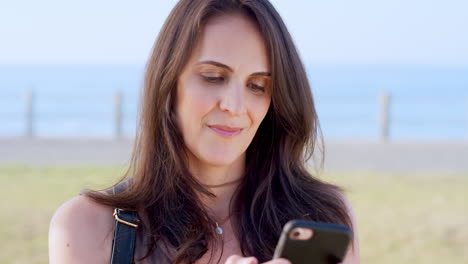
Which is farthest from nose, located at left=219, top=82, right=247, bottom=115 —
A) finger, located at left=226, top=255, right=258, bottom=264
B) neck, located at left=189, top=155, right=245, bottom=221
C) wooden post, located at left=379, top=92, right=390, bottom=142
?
wooden post, located at left=379, top=92, right=390, bottom=142

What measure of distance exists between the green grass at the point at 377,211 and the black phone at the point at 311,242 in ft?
8.79

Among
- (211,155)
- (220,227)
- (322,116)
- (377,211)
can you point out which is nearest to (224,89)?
(211,155)

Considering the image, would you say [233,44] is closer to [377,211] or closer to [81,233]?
[81,233]

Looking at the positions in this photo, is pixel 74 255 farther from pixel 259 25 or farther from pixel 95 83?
pixel 95 83

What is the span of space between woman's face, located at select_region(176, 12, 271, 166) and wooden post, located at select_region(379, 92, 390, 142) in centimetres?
1223

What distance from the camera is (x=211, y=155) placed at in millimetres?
2055

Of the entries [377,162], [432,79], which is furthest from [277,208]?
[432,79]

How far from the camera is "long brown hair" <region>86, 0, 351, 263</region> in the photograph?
6.73ft

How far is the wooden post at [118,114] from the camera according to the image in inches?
555

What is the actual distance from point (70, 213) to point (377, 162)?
9041 mm

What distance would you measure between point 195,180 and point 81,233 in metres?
0.35

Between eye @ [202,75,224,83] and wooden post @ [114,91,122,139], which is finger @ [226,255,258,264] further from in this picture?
wooden post @ [114,91,122,139]

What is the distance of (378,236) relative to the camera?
5855 millimetres

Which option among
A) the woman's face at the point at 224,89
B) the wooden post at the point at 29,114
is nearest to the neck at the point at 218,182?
the woman's face at the point at 224,89
